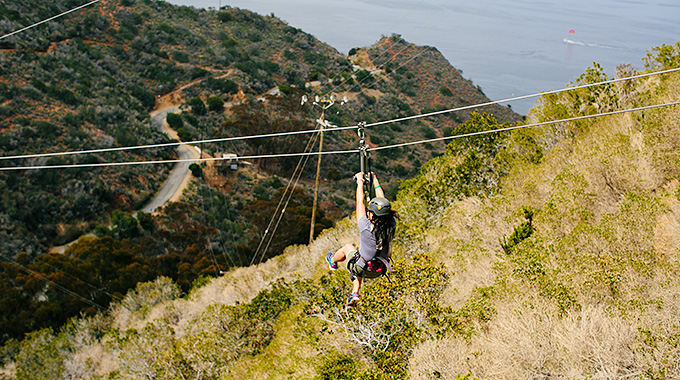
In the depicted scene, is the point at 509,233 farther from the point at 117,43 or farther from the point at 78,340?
the point at 117,43

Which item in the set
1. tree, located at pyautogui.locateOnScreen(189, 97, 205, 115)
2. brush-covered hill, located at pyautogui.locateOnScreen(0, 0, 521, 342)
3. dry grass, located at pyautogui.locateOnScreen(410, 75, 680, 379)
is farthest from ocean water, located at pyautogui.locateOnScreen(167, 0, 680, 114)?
dry grass, located at pyautogui.locateOnScreen(410, 75, 680, 379)

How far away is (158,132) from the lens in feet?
192

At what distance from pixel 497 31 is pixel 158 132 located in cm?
7816

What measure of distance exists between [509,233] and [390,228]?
8.65 m

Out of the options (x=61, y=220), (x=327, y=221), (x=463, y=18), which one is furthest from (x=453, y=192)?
(x=463, y=18)

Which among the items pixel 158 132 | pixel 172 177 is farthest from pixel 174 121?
pixel 172 177

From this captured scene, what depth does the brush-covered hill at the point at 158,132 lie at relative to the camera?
36.6 m

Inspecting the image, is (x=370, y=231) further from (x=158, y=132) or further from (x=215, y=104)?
(x=215, y=104)

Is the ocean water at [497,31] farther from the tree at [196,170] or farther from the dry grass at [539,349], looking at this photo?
the dry grass at [539,349]

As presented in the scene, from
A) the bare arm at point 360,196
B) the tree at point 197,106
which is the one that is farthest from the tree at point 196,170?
the bare arm at point 360,196

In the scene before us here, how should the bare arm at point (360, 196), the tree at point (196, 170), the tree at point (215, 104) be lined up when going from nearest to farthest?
the bare arm at point (360, 196) → the tree at point (196, 170) → the tree at point (215, 104)

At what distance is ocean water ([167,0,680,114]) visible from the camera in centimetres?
7294

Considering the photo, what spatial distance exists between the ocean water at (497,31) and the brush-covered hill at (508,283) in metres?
41.6

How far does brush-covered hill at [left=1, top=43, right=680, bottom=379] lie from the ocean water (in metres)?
41.6
